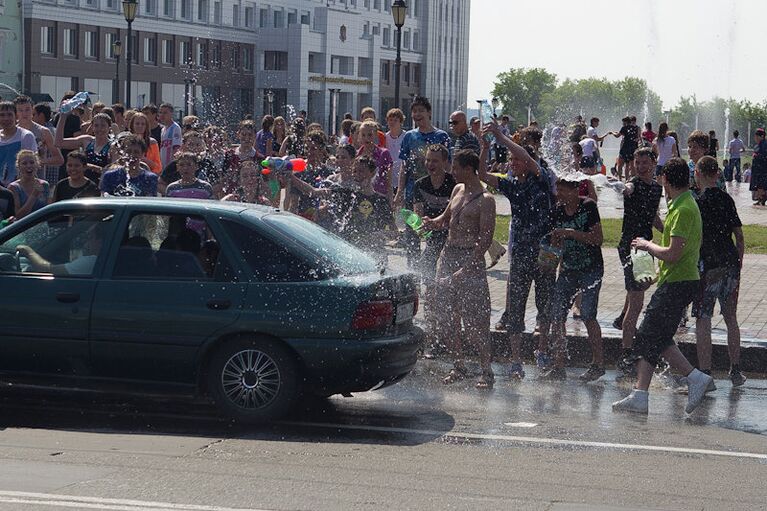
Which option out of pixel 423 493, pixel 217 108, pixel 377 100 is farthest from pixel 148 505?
pixel 377 100

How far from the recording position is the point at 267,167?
1424cm

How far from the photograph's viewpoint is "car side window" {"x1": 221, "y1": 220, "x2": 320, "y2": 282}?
9.02 m

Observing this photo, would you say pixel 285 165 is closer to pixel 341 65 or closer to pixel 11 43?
pixel 11 43

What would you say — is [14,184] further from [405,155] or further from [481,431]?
[481,431]

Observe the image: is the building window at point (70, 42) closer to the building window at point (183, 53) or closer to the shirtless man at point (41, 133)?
the building window at point (183, 53)

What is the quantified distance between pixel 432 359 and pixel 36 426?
4.32 meters

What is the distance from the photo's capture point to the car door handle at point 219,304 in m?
8.93

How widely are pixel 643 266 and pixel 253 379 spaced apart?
144 inches

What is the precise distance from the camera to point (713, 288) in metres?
11.1

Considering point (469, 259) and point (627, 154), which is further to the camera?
point (627, 154)

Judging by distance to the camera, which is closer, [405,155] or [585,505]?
[585,505]

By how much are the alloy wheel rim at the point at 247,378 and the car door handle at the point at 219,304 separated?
33 cm

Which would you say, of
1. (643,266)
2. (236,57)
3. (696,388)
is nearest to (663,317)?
(696,388)

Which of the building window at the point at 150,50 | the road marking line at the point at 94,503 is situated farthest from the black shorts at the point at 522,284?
the building window at the point at 150,50
